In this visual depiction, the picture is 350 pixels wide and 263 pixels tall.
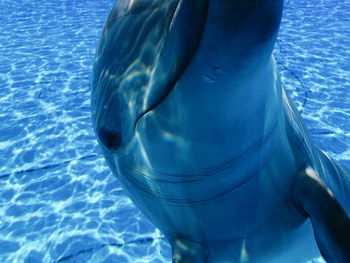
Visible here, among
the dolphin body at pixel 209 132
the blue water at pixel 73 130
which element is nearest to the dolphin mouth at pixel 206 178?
the dolphin body at pixel 209 132

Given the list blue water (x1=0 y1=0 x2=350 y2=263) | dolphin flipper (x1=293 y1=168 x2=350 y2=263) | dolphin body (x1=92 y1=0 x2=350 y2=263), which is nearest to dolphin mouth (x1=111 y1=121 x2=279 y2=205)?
dolphin body (x1=92 y1=0 x2=350 y2=263)

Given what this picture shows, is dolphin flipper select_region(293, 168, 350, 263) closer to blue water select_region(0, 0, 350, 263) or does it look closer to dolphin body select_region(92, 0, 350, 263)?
dolphin body select_region(92, 0, 350, 263)

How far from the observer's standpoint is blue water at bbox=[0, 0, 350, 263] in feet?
16.1

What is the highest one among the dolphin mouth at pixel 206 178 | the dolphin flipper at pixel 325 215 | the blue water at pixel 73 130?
the dolphin mouth at pixel 206 178

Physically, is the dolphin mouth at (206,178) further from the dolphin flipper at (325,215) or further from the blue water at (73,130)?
the blue water at (73,130)

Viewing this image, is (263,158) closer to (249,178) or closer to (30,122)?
(249,178)

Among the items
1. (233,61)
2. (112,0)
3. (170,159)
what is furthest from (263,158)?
(112,0)

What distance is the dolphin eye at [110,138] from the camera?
1.77 metres

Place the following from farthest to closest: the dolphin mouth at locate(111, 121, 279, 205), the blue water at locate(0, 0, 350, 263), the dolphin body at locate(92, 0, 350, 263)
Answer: the blue water at locate(0, 0, 350, 263), the dolphin mouth at locate(111, 121, 279, 205), the dolphin body at locate(92, 0, 350, 263)

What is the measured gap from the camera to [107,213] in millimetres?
5297

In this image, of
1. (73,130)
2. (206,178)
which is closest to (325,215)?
(206,178)

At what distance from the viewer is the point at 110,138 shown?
179cm

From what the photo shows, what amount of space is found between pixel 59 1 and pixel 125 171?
1411cm

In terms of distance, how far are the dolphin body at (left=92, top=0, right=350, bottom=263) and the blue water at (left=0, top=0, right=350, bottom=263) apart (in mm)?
2906
